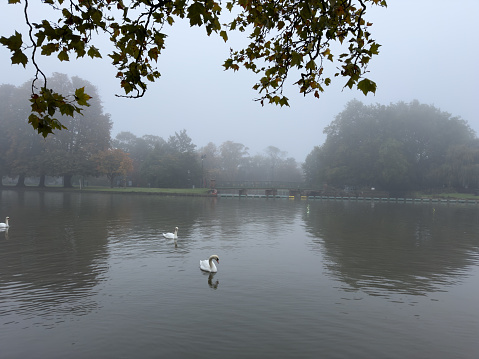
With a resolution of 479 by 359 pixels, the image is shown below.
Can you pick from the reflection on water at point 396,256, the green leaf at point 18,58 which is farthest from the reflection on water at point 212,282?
the green leaf at point 18,58

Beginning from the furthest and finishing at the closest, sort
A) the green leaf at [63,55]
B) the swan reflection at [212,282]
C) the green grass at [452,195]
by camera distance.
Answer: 1. the green grass at [452,195]
2. the swan reflection at [212,282]
3. the green leaf at [63,55]

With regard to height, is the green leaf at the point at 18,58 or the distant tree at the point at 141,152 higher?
the distant tree at the point at 141,152

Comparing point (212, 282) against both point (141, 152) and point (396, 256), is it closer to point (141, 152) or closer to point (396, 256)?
point (396, 256)

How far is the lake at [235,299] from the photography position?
619 cm

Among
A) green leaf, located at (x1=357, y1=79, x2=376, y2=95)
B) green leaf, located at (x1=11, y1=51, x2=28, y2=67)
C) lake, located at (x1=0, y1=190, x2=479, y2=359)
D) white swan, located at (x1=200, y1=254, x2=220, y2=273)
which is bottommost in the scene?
lake, located at (x1=0, y1=190, x2=479, y2=359)

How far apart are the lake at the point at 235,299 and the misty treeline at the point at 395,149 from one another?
55070 millimetres

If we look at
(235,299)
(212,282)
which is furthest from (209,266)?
(235,299)

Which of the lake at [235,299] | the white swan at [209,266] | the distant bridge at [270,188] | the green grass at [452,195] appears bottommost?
the lake at [235,299]

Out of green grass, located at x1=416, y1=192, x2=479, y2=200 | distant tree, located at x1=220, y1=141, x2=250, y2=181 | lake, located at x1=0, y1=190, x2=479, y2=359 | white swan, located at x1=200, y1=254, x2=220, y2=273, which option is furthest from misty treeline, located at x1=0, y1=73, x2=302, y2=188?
white swan, located at x1=200, y1=254, x2=220, y2=273

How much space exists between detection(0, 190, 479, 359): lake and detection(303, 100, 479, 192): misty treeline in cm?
5507

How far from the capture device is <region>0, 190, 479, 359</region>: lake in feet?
20.3

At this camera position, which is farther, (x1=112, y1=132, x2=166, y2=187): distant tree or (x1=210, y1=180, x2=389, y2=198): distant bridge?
(x1=112, y1=132, x2=166, y2=187): distant tree

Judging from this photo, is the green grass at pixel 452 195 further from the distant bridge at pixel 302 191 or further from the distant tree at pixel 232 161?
the distant tree at pixel 232 161

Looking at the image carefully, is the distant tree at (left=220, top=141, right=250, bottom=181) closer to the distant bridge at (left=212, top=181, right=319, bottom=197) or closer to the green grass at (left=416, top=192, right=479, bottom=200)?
the distant bridge at (left=212, top=181, right=319, bottom=197)
